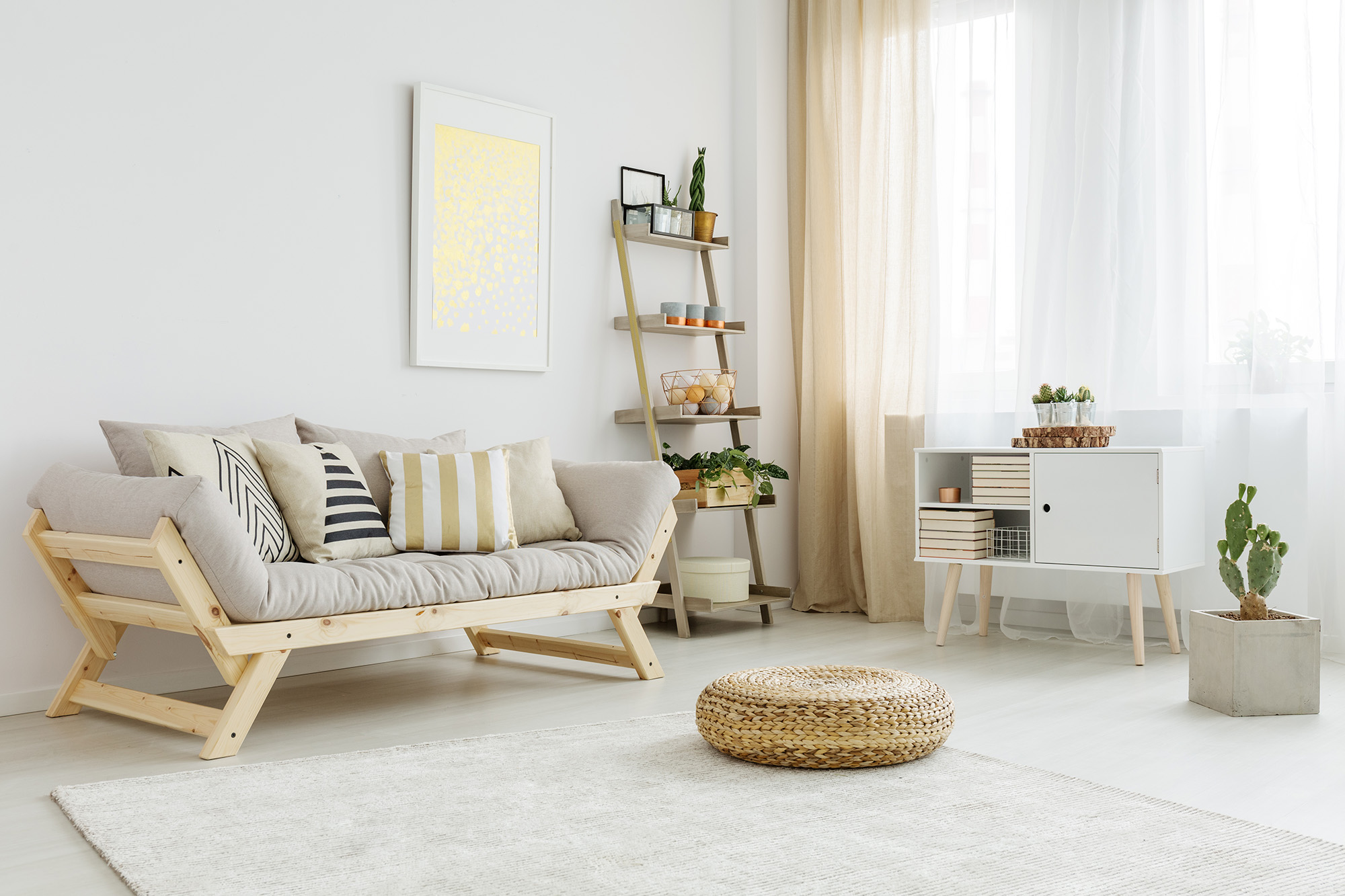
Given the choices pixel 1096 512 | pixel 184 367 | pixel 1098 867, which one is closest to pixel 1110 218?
pixel 1096 512

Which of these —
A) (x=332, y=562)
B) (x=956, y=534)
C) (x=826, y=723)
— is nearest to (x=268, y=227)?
(x=332, y=562)

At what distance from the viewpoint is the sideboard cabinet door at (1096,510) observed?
3.25 m

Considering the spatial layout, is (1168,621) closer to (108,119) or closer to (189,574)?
(189,574)

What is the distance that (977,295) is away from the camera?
410cm

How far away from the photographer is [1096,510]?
131 inches

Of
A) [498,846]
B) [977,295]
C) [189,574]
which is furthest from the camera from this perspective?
[977,295]

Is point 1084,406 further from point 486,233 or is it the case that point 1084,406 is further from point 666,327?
point 486,233

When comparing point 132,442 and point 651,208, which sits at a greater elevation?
point 651,208

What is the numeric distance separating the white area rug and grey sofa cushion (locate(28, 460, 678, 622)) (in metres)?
0.37

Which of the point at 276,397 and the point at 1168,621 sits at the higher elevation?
the point at 276,397

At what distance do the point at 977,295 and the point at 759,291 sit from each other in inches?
35.4

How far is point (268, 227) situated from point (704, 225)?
5.68 ft

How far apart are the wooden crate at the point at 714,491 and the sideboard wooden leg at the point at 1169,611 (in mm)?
1438

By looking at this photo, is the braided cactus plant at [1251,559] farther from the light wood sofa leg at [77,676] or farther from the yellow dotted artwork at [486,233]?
the light wood sofa leg at [77,676]
